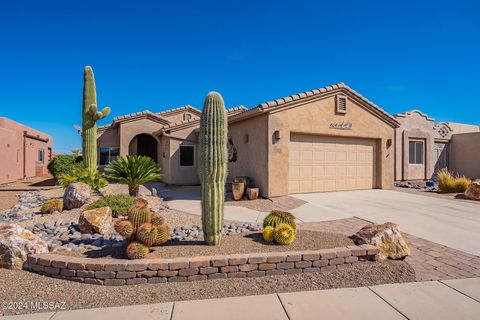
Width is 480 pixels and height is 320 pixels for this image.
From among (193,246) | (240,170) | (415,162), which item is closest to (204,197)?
(193,246)

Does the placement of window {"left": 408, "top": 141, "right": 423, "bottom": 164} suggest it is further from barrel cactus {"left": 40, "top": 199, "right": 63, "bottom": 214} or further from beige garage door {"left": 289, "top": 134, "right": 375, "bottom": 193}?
barrel cactus {"left": 40, "top": 199, "right": 63, "bottom": 214}

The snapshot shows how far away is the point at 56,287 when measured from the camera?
3.70 meters

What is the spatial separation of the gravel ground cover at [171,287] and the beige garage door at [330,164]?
6.96 m

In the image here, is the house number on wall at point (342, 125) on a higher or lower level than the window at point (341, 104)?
lower

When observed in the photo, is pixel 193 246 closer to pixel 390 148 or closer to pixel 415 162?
pixel 390 148

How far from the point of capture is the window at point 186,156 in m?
15.4

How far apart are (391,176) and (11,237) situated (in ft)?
46.7

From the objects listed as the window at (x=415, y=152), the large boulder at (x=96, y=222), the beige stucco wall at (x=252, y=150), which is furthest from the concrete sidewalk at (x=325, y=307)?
the window at (x=415, y=152)

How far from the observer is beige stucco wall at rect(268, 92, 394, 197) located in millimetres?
10195

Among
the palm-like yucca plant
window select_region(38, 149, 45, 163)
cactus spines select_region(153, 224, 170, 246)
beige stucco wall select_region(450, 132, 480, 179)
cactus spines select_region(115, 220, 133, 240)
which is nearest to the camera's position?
cactus spines select_region(115, 220, 133, 240)

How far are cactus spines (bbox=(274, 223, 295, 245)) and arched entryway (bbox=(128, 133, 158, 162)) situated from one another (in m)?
16.2

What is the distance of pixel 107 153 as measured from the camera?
61.2 feet

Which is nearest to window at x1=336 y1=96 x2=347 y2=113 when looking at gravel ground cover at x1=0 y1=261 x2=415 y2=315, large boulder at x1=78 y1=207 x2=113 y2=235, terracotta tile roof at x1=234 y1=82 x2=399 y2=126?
terracotta tile roof at x1=234 y1=82 x2=399 y2=126

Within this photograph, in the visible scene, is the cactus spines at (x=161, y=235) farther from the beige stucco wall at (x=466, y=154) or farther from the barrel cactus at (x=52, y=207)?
the beige stucco wall at (x=466, y=154)
